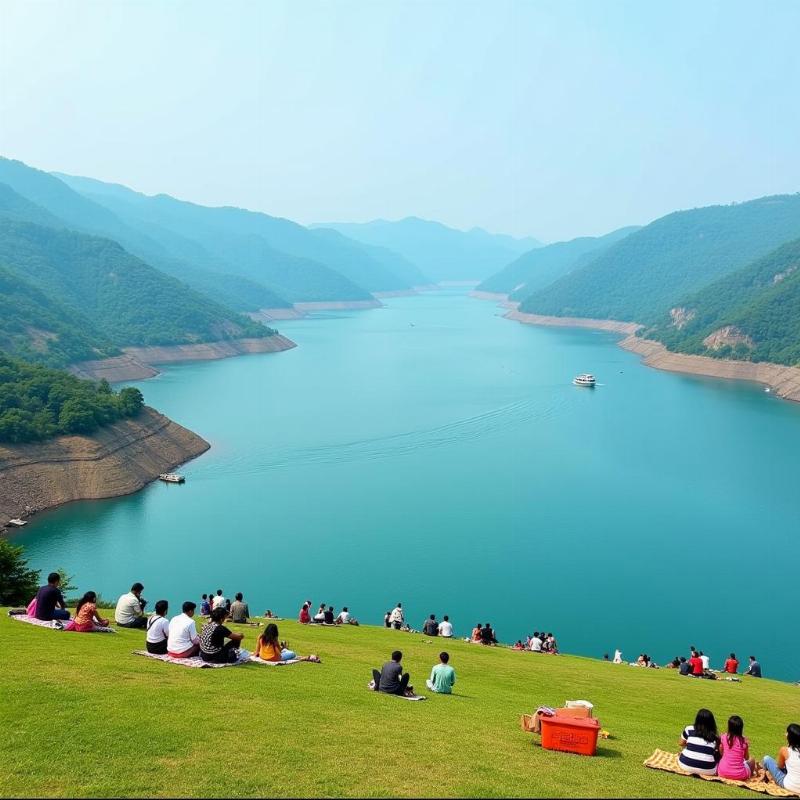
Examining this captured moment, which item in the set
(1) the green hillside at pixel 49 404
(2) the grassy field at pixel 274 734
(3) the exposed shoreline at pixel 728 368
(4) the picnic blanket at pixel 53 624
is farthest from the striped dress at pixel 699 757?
(3) the exposed shoreline at pixel 728 368

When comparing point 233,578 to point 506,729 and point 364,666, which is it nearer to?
point 364,666

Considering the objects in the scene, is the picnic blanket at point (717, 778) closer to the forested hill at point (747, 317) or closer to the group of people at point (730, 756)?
the group of people at point (730, 756)

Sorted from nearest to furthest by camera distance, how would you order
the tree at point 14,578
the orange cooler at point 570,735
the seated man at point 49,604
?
the orange cooler at point 570,735, the seated man at point 49,604, the tree at point 14,578

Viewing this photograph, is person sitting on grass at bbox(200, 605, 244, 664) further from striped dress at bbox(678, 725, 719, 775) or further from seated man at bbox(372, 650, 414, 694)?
striped dress at bbox(678, 725, 719, 775)

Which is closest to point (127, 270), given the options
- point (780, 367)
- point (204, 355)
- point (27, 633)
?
point (204, 355)

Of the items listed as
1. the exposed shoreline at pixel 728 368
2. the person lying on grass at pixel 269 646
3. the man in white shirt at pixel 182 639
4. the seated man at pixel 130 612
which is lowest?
the seated man at pixel 130 612

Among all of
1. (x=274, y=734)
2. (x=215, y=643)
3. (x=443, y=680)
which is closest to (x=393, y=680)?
(x=443, y=680)

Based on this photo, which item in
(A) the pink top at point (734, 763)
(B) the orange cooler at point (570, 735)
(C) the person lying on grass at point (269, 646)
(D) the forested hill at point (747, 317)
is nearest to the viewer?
(A) the pink top at point (734, 763)
